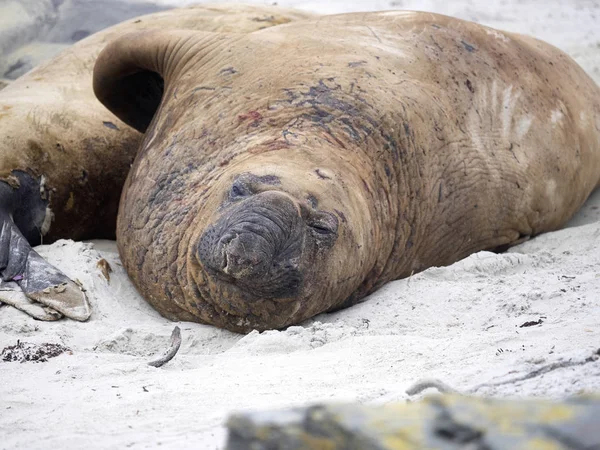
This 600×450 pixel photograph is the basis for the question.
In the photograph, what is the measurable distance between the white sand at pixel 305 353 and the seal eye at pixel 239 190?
1.85ft

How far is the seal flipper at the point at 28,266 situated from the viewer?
4309mm

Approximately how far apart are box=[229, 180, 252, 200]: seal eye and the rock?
2.32 meters

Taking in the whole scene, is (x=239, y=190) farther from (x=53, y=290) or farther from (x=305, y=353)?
(x=53, y=290)

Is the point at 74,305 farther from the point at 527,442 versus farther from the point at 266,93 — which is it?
the point at 527,442

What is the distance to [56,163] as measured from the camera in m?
5.63

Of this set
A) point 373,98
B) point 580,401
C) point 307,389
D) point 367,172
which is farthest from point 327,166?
point 580,401

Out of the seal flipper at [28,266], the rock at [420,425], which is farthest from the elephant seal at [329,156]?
the rock at [420,425]

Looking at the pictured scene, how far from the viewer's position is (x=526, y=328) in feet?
10.7

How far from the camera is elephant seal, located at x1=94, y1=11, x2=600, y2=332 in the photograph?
12.8 ft

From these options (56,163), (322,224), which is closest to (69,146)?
(56,163)

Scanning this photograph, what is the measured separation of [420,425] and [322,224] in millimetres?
2337

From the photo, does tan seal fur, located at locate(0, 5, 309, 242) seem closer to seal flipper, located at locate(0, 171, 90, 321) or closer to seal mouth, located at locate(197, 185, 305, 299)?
seal flipper, located at locate(0, 171, 90, 321)

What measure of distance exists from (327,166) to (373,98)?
653mm

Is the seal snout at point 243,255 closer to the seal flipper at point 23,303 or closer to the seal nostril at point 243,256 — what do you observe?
the seal nostril at point 243,256
